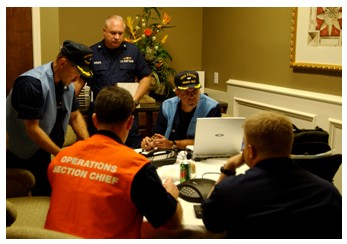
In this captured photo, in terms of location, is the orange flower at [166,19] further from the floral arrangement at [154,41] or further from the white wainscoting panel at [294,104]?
the white wainscoting panel at [294,104]

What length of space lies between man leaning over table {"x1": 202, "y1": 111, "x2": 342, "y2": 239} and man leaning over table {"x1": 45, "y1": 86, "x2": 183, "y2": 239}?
→ 0.20 m

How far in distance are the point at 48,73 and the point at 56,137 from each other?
1.38 ft

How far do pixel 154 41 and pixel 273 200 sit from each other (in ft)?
9.94

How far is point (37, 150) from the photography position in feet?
7.87

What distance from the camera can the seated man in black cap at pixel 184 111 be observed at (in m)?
2.67

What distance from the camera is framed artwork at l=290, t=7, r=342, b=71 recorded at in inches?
117

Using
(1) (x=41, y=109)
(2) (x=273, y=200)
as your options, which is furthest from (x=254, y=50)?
(2) (x=273, y=200)

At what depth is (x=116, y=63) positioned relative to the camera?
11.8 feet

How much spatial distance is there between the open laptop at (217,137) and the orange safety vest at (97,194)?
2.58 ft

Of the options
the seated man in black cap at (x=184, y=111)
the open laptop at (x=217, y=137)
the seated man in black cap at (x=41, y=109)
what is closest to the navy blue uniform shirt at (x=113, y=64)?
the seated man in black cap at (x=184, y=111)

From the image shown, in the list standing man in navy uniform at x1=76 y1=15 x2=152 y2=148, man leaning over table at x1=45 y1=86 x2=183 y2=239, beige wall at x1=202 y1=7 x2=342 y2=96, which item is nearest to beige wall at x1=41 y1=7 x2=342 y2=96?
beige wall at x1=202 y1=7 x2=342 y2=96

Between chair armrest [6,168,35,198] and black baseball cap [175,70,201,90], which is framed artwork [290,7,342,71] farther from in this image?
chair armrest [6,168,35,198]
